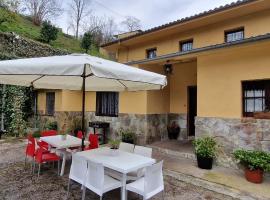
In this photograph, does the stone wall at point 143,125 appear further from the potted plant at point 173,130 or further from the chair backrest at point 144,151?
the chair backrest at point 144,151

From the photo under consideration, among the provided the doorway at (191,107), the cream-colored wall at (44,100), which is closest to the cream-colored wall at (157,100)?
the doorway at (191,107)

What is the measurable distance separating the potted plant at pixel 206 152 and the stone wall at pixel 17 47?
1105 centimetres

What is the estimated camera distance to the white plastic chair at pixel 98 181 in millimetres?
3537

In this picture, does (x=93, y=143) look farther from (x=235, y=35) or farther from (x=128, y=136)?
(x=235, y=35)

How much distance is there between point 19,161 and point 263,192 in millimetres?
6580

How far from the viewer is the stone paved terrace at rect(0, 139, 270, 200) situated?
432cm

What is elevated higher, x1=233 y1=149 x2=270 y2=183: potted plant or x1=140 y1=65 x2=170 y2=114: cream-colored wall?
x1=140 y1=65 x2=170 y2=114: cream-colored wall

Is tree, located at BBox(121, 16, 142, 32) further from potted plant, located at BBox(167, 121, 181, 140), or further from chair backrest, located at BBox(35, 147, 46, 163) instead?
chair backrest, located at BBox(35, 147, 46, 163)

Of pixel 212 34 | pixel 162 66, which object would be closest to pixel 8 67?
pixel 162 66

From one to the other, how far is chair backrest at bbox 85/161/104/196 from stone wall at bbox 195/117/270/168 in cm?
426

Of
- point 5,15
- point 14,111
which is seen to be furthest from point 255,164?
point 5,15

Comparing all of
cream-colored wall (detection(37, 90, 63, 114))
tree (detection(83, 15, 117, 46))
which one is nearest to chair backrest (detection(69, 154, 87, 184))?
cream-colored wall (detection(37, 90, 63, 114))

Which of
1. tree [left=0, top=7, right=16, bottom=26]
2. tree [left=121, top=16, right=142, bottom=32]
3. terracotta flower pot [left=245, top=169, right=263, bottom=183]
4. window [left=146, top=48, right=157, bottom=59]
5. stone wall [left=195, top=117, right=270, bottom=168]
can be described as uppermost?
tree [left=121, top=16, right=142, bottom=32]

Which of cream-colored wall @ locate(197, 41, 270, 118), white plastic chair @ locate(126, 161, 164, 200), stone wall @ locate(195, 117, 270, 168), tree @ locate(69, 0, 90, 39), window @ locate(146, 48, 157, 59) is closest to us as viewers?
white plastic chair @ locate(126, 161, 164, 200)
